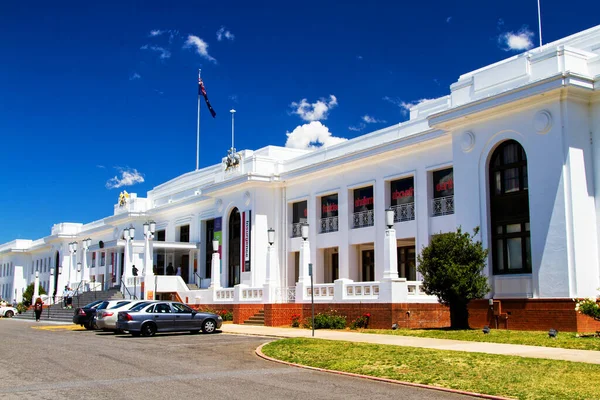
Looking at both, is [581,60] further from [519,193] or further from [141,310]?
[141,310]

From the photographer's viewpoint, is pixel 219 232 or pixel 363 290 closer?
pixel 363 290

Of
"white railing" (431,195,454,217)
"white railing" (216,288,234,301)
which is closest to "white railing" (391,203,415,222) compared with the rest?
"white railing" (431,195,454,217)

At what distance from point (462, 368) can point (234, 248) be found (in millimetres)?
29195

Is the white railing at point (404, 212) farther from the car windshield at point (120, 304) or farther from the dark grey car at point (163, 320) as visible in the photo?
the car windshield at point (120, 304)

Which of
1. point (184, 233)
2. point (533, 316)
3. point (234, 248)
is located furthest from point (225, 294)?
point (533, 316)

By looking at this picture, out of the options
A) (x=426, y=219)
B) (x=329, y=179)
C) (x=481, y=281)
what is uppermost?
(x=329, y=179)

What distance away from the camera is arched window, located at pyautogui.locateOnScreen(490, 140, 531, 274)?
23797 mm

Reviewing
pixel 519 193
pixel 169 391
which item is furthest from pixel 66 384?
pixel 519 193

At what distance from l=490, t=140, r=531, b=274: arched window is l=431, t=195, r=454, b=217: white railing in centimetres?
425

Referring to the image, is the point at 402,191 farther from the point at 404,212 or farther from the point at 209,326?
the point at 209,326

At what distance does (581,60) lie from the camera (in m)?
23.2

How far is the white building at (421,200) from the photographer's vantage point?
22531mm

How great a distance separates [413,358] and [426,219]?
15.8m

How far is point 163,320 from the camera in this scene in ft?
81.5
